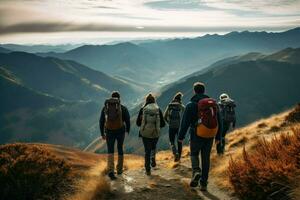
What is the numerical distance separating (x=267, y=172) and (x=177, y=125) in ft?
24.3

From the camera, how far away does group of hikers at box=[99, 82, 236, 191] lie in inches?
359

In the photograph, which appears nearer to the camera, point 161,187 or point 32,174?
point 32,174

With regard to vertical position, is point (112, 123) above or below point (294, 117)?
above

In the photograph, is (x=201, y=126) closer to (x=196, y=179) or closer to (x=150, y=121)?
(x=196, y=179)

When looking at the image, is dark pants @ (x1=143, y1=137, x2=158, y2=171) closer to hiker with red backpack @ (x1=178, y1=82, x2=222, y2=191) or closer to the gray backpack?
the gray backpack

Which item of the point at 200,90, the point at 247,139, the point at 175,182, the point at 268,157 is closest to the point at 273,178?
the point at 268,157

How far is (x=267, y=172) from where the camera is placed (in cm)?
718

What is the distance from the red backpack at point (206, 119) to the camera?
29.6ft

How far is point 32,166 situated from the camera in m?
10.1

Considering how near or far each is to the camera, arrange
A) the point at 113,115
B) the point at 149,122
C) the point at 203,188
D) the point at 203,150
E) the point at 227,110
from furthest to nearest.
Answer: the point at 227,110, the point at 149,122, the point at 113,115, the point at 203,150, the point at 203,188

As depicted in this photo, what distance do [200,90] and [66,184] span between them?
477 cm

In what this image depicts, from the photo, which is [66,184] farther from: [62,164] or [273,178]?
[273,178]

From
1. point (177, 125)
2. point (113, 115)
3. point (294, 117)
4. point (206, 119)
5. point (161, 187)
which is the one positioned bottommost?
point (161, 187)

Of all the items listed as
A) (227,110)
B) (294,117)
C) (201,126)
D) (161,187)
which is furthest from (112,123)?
(294,117)
